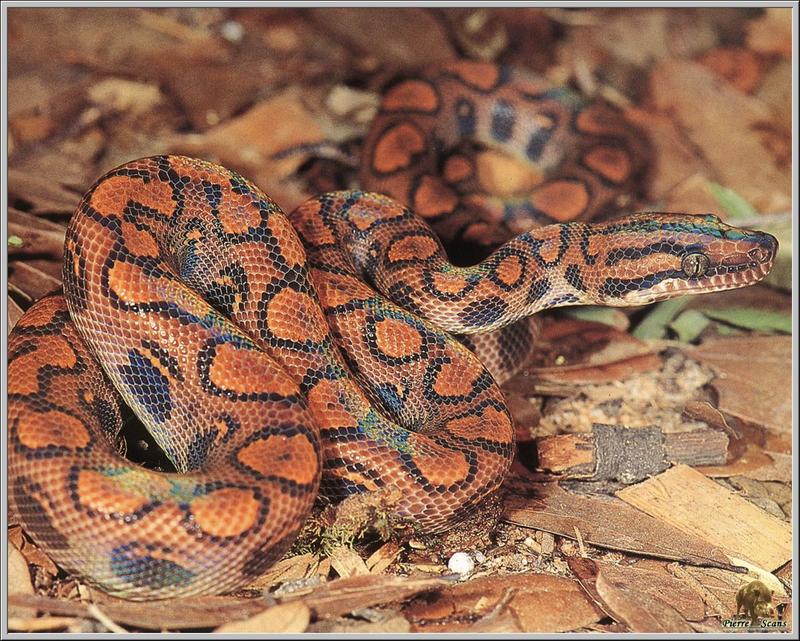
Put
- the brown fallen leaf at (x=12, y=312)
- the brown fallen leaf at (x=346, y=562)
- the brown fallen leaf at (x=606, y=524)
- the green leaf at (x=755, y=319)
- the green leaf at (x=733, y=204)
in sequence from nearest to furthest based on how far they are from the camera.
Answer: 1. the brown fallen leaf at (x=346, y=562)
2. the brown fallen leaf at (x=606, y=524)
3. the brown fallen leaf at (x=12, y=312)
4. the green leaf at (x=755, y=319)
5. the green leaf at (x=733, y=204)

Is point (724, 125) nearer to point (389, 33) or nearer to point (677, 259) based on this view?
point (389, 33)

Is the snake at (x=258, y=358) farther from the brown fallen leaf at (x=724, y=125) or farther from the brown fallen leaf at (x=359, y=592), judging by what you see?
the brown fallen leaf at (x=724, y=125)

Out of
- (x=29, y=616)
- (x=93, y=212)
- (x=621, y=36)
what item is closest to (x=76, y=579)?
(x=29, y=616)

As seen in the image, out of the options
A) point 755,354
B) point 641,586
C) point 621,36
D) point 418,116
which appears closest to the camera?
point 641,586

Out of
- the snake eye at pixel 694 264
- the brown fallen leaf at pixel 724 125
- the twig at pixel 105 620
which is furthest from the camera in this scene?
the brown fallen leaf at pixel 724 125

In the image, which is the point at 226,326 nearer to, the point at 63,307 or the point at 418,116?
the point at 63,307

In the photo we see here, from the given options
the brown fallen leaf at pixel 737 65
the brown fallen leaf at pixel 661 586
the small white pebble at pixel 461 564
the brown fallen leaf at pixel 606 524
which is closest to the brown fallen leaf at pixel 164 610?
the small white pebble at pixel 461 564

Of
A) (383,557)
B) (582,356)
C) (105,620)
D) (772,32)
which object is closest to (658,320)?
(582,356)
